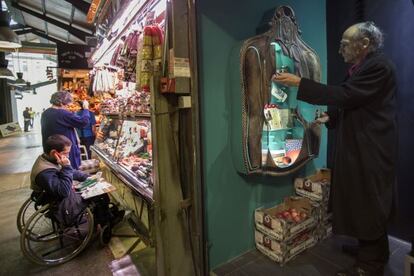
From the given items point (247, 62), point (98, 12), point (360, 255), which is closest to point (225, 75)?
point (247, 62)

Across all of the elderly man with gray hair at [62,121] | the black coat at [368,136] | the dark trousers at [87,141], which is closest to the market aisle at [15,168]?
the dark trousers at [87,141]

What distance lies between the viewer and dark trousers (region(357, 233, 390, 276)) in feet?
6.18

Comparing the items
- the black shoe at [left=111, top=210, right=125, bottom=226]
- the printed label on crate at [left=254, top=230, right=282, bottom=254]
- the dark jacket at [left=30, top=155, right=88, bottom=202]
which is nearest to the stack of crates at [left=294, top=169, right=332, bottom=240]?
the printed label on crate at [left=254, top=230, right=282, bottom=254]

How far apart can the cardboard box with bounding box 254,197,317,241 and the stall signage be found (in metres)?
4.91

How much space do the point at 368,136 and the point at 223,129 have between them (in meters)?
1.05

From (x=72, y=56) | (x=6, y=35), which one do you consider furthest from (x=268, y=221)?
(x=6, y=35)

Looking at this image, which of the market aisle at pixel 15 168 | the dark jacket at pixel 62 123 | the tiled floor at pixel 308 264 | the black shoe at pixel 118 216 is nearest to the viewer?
the tiled floor at pixel 308 264

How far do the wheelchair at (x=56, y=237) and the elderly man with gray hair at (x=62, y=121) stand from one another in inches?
42.9

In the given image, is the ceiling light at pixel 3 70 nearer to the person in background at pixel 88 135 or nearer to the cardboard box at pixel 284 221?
the person in background at pixel 88 135

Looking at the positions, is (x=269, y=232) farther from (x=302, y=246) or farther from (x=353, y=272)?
(x=353, y=272)

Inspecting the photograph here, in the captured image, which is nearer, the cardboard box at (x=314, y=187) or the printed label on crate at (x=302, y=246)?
the printed label on crate at (x=302, y=246)

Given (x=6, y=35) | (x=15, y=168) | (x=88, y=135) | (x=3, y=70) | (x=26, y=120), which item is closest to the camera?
(x=6, y=35)

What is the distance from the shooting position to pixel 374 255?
1.89 m

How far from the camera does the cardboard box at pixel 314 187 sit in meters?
2.51
